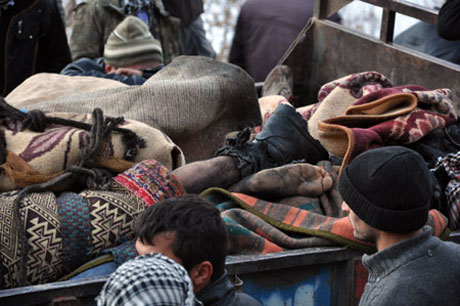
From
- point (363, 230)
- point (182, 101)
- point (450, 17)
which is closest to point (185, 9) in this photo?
point (450, 17)

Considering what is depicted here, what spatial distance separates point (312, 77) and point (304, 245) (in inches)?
87.9

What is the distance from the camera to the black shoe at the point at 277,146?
2967 mm

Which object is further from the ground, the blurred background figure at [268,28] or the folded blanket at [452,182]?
the folded blanket at [452,182]

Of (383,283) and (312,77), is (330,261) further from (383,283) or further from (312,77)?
(312,77)

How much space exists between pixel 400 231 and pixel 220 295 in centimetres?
55

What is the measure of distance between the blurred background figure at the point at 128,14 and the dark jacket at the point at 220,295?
3.71m

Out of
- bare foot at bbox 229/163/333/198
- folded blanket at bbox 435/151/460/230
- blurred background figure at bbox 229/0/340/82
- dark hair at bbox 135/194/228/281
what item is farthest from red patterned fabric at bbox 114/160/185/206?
blurred background figure at bbox 229/0/340/82

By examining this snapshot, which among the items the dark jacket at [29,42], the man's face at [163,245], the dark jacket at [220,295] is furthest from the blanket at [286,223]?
the dark jacket at [29,42]

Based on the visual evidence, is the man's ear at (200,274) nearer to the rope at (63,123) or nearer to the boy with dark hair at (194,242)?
the boy with dark hair at (194,242)

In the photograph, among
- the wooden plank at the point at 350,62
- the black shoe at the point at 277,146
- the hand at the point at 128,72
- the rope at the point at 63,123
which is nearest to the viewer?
the rope at the point at 63,123

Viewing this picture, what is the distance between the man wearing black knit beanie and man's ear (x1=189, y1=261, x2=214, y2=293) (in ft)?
1.59

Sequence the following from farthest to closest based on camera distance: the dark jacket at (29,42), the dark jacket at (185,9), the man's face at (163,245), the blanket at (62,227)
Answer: the dark jacket at (185,9) → the dark jacket at (29,42) → the blanket at (62,227) → the man's face at (163,245)

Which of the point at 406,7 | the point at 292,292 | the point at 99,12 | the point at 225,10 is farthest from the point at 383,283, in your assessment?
the point at 225,10

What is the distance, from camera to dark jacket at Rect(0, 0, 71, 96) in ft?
15.5
